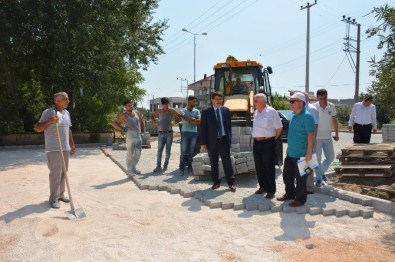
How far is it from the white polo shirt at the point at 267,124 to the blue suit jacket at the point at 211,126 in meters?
0.64

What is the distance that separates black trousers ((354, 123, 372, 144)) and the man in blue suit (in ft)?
11.8

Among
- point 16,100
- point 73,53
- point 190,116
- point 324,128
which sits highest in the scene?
point 73,53

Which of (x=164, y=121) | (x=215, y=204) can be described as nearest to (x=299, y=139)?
(x=215, y=204)

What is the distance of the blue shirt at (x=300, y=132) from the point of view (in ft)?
19.4

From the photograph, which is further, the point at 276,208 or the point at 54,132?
the point at 54,132

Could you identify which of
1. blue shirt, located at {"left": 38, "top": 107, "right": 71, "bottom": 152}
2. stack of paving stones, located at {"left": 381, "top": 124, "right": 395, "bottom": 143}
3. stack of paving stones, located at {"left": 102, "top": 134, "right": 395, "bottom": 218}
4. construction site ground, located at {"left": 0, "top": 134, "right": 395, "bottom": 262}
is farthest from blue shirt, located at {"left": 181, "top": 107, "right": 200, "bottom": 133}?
stack of paving stones, located at {"left": 381, "top": 124, "right": 395, "bottom": 143}

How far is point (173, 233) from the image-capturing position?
16.6 ft

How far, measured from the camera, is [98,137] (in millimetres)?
18922

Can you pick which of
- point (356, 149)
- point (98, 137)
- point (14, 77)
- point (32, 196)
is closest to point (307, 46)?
point (98, 137)

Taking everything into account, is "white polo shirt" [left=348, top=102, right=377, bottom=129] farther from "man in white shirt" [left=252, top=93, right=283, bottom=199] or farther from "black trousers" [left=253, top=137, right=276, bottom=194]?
"black trousers" [left=253, top=137, right=276, bottom=194]

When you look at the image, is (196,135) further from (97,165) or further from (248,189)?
(97,165)

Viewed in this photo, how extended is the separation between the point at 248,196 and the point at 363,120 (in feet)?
12.8

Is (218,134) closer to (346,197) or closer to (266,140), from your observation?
(266,140)

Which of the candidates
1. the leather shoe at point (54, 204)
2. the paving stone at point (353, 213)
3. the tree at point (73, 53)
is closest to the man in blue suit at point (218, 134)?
the paving stone at point (353, 213)
